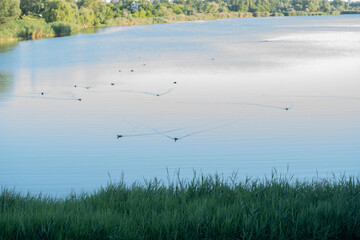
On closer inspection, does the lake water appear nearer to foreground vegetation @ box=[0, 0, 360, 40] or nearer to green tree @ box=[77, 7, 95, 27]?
foreground vegetation @ box=[0, 0, 360, 40]

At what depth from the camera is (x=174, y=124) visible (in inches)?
313

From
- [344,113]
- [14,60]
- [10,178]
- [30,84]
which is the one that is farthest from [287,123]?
[14,60]

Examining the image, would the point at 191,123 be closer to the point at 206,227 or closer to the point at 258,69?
the point at 206,227

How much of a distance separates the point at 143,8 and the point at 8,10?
→ 61.0 m

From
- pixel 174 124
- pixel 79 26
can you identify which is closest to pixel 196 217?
pixel 174 124

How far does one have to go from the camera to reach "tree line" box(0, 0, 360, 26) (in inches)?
1774

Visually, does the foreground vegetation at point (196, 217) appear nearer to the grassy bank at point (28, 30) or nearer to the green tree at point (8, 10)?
the green tree at point (8, 10)

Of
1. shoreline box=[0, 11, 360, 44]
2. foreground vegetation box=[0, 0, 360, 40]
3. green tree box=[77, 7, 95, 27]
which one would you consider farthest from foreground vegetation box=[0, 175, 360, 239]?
green tree box=[77, 7, 95, 27]

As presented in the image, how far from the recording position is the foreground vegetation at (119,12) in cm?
3406

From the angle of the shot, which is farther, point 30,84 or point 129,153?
point 30,84

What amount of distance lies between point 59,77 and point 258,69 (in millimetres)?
6038

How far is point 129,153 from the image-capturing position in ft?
20.9

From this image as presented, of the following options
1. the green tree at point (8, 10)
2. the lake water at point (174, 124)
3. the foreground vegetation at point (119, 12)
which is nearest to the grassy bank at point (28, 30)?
the foreground vegetation at point (119, 12)

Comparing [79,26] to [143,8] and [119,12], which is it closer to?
[119,12]
